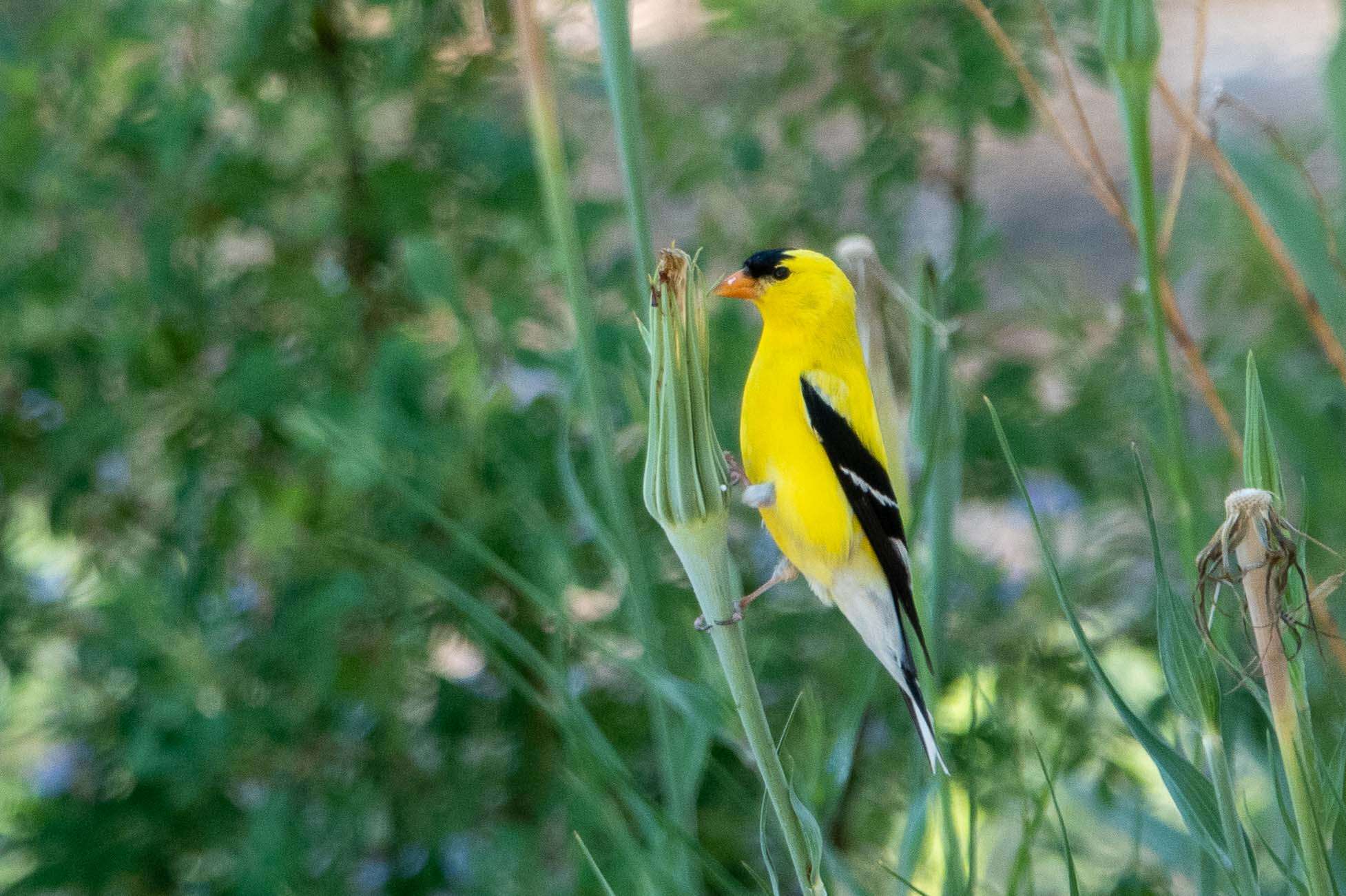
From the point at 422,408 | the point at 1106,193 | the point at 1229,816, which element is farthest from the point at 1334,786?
the point at 422,408

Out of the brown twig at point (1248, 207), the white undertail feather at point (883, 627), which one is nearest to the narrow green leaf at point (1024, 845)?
the white undertail feather at point (883, 627)

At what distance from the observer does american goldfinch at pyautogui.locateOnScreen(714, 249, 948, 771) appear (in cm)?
30

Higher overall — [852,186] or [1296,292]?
[1296,292]

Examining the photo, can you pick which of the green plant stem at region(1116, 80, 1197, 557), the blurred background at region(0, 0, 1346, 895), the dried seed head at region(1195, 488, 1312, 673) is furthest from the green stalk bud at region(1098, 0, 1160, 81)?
the blurred background at region(0, 0, 1346, 895)

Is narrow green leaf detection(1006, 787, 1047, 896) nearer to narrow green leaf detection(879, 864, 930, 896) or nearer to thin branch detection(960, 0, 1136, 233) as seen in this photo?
narrow green leaf detection(879, 864, 930, 896)

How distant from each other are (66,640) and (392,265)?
0.36 meters

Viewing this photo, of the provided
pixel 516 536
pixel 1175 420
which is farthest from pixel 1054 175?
pixel 1175 420

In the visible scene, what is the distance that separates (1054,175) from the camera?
1.35 meters

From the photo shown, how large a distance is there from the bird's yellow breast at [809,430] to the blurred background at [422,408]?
0.29m

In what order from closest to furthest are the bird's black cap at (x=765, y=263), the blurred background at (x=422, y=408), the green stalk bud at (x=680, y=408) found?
1. the green stalk bud at (x=680, y=408)
2. the bird's black cap at (x=765, y=263)
3. the blurred background at (x=422, y=408)

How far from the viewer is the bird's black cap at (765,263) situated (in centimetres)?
29

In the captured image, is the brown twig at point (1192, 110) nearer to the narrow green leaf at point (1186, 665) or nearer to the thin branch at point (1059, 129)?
the thin branch at point (1059, 129)

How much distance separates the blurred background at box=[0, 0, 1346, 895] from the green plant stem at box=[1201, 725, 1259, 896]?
39 centimetres

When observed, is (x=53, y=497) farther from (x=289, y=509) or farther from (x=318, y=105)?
(x=318, y=105)
